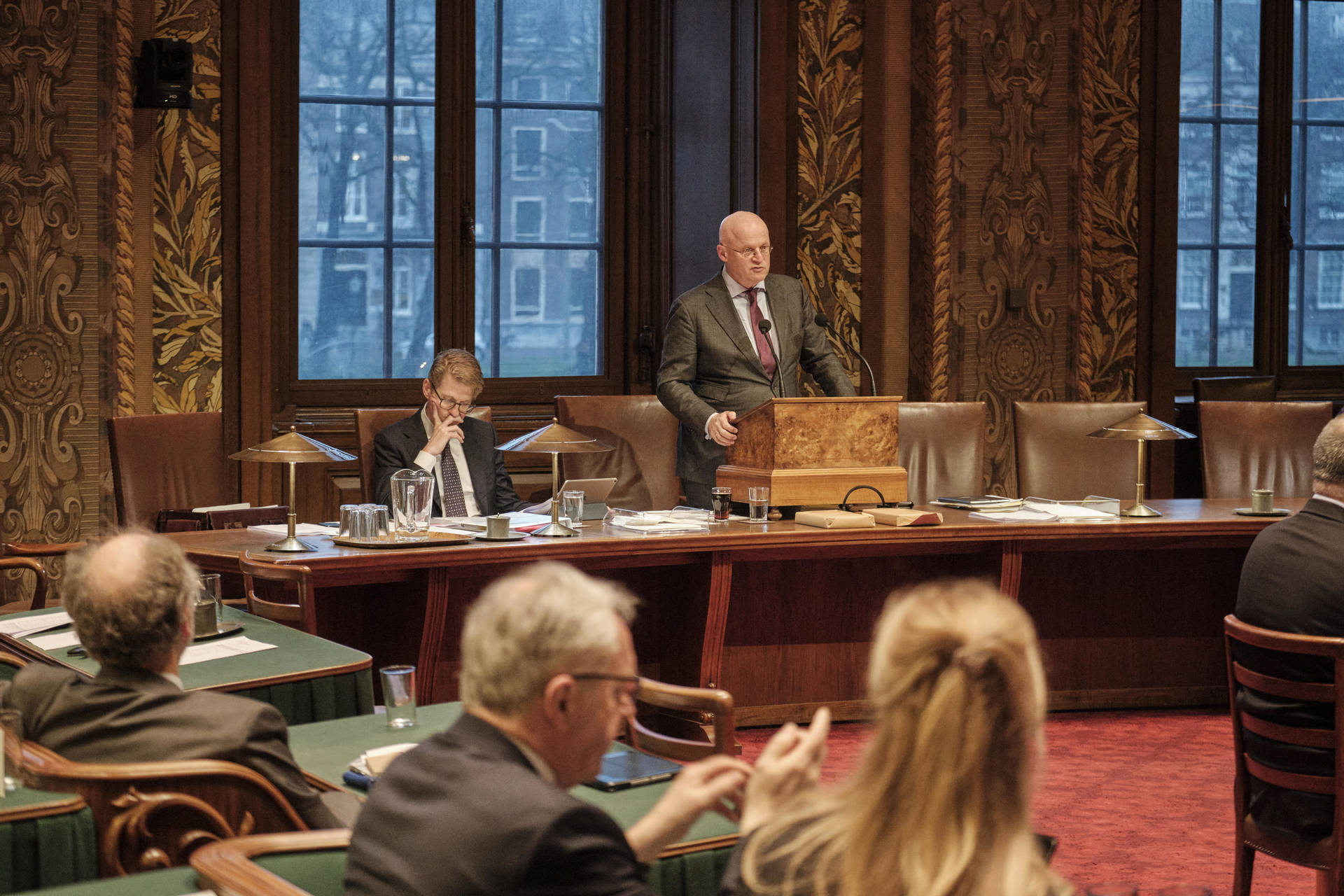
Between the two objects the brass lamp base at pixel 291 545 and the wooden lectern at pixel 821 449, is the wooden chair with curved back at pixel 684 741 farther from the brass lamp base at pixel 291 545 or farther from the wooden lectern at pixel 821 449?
the wooden lectern at pixel 821 449

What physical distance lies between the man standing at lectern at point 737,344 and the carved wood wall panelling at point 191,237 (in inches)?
86.8

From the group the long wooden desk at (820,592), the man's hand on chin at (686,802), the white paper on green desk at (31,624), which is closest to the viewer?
the man's hand on chin at (686,802)

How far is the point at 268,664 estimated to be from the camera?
308cm

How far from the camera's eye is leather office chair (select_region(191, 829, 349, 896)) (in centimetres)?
179

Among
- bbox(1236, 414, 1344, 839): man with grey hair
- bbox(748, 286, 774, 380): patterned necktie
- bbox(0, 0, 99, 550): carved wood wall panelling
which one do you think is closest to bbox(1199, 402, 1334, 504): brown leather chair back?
bbox(748, 286, 774, 380): patterned necktie

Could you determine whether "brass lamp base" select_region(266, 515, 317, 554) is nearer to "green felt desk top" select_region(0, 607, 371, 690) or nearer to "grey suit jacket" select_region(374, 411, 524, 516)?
"grey suit jacket" select_region(374, 411, 524, 516)

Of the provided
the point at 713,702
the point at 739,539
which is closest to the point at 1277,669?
the point at 713,702

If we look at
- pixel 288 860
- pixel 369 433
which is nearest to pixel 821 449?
pixel 369 433

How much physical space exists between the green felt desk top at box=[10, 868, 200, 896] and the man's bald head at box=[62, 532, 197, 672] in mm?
417

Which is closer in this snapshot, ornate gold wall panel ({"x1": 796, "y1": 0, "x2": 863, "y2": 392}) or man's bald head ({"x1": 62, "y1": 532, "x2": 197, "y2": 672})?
man's bald head ({"x1": 62, "y1": 532, "x2": 197, "y2": 672})

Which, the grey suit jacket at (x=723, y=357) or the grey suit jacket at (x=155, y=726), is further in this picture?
the grey suit jacket at (x=723, y=357)

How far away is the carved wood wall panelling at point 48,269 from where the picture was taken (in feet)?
19.4

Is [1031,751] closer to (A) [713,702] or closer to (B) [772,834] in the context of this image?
(B) [772,834]

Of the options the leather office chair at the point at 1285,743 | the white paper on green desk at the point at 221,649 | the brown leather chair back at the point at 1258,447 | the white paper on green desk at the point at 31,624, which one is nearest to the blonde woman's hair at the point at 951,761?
the leather office chair at the point at 1285,743
